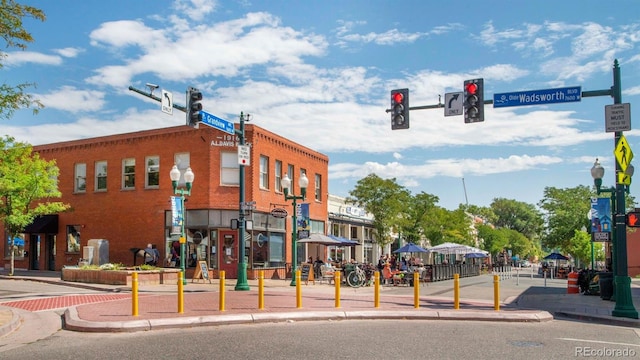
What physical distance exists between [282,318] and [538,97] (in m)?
9.58

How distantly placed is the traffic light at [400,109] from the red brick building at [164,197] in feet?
36.1

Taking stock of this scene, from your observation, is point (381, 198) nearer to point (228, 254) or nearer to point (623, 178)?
point (228, 254)

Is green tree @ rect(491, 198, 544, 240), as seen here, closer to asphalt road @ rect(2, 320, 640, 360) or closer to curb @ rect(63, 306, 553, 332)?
curb @ rect(63, 306, 553, 332)

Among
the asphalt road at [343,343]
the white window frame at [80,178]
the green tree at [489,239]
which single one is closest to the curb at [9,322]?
the asphalt road at [343,343]

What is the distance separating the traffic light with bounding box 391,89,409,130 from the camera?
17.8 metres

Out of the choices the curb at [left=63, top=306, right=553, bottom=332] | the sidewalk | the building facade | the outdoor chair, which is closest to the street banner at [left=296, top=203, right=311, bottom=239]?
the outdoor chair

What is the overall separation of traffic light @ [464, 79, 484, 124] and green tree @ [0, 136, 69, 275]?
2065 cm

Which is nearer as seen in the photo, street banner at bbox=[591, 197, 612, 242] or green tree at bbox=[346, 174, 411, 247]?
street banner at bbox=[591, 197, 612, 242]

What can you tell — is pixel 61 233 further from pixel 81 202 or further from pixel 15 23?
pixel 15 23

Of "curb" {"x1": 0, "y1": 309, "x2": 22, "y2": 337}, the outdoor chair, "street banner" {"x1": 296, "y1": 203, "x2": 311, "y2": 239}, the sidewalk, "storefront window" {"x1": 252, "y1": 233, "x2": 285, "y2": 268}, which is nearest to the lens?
"curb" {"x1": 0, "y1": 309, "x2": 22, "y2": 337}

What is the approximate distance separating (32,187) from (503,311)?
22487mm

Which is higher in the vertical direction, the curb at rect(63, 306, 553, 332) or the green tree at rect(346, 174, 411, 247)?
the green tree at rect(346, 174, 411, 247)

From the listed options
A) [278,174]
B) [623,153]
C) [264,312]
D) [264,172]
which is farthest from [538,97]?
[278,174]

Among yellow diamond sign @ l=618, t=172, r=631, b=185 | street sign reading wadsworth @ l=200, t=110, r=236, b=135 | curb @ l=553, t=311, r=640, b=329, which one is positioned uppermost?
street sign reading wadsworth @ l=200, t=110, r=236, b=135
